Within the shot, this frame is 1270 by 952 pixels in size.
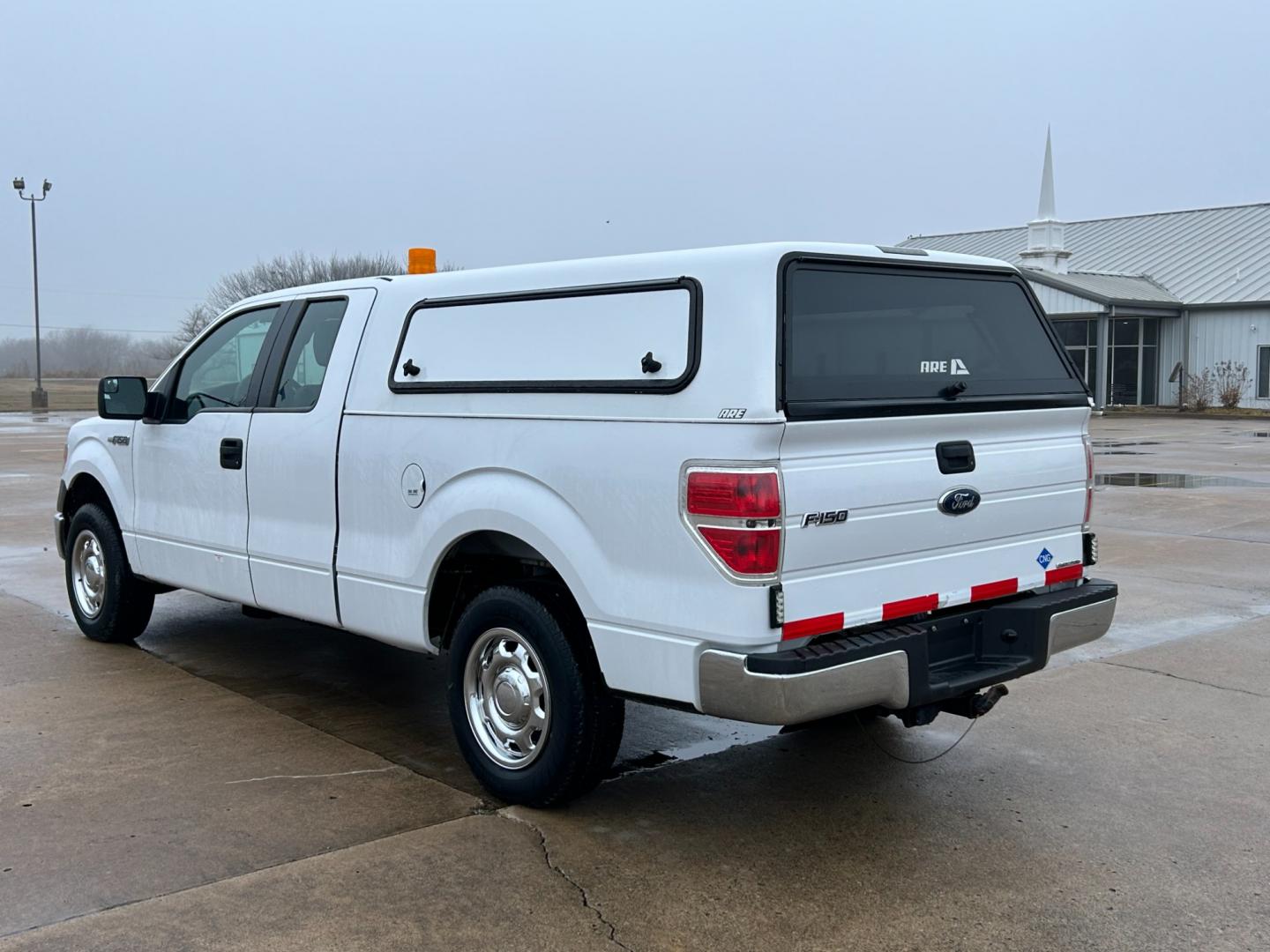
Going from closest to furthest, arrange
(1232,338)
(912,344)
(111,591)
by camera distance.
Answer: (912,344)
(111,591)
(1232,338)

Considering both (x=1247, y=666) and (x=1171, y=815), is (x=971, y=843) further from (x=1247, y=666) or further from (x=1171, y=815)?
(x=1247, y=666)

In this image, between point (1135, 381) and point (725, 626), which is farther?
point (1135, 381)

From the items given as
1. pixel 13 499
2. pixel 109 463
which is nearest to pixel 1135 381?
pixel 13 499

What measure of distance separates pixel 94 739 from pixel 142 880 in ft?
5.31

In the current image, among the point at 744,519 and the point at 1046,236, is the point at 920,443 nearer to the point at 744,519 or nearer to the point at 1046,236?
the point at 744,519

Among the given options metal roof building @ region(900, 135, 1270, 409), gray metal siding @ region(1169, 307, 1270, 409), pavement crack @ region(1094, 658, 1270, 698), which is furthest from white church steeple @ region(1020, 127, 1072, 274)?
pavement crack @ region(1094, 658, 1270, 698)

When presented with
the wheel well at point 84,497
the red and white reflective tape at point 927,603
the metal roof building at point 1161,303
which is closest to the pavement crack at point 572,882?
the red and white reflective tape at point 927,603

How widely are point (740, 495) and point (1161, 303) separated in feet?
127

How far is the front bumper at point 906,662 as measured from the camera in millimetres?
3793

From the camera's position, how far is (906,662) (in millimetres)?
4047

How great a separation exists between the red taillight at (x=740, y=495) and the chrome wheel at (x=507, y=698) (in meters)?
1.01

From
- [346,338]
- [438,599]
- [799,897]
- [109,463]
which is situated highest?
[346,338]

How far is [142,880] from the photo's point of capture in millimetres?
3932

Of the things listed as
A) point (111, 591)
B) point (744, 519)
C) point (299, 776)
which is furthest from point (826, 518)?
point (111, 591)
